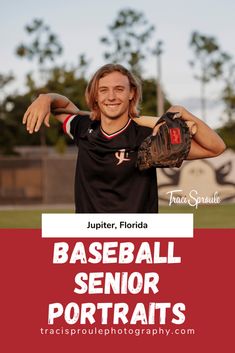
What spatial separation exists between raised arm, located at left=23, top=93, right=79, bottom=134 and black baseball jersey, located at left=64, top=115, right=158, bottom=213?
0.23 metres

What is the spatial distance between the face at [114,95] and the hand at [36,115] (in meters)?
0.24

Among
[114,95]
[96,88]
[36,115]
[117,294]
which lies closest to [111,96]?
[114,95]

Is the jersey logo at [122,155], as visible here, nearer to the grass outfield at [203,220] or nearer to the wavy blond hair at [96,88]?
the wavy blond hair at [96,88]

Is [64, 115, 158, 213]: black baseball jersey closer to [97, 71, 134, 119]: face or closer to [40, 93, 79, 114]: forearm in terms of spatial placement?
[97, 71, 134, 119]: face

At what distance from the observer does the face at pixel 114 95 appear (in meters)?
3.22

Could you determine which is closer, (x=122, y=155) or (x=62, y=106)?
(x=122, y=155)

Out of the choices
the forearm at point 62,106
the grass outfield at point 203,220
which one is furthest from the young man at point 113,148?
the grass outfield at point 203,220

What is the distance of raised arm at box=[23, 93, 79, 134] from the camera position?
3174 mm

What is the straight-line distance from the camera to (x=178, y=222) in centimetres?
330

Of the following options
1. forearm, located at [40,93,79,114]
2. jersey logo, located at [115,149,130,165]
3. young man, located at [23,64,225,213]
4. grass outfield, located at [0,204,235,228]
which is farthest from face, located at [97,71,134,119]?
grass outfield, located at [0,204,235,228]

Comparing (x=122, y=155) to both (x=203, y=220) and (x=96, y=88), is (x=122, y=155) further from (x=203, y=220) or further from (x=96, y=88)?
(x=203, y=220)

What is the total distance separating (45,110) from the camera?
325 centimetres

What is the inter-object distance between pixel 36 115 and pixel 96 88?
1.01 feet

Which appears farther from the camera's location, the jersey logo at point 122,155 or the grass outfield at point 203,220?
the grass outfield at point 203,220
